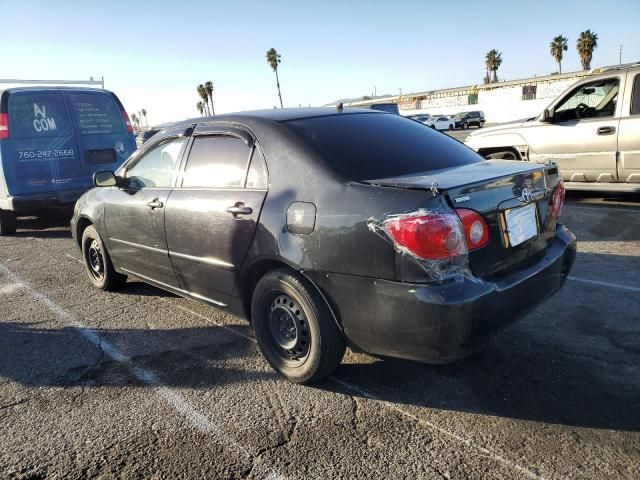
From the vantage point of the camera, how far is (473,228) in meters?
2.43

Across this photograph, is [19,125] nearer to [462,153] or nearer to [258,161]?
[258,161]

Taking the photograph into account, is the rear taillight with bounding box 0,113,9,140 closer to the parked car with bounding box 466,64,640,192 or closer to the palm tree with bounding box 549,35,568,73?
the parked car with bounding box 466,64,640,192

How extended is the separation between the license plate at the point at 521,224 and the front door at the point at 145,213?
2418 mm

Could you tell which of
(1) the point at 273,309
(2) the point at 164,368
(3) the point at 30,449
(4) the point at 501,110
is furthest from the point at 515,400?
(4) the point at 501,110

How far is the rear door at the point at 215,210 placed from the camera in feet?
10.2

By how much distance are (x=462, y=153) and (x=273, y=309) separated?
1.70 metres

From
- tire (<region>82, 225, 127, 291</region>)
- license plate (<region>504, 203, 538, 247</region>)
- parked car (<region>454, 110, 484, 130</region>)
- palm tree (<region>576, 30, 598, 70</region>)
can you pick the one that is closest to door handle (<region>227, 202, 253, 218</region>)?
license plate (<region>504, 203, 538, 247</region>)

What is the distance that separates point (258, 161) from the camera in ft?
10.3

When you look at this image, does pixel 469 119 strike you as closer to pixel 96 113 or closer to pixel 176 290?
pixel 96 113

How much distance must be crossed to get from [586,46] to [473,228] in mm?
72612

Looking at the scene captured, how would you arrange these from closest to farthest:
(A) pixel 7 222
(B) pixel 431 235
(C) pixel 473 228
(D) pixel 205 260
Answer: (B) pixel 431 235
(C) pixel 473 228
(D) pixel 205 260
(A) pixel 7 222

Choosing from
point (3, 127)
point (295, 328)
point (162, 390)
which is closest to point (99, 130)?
point (3, 127)

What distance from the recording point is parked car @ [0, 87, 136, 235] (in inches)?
281

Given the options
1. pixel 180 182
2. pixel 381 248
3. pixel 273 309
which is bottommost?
pixel 273 309
